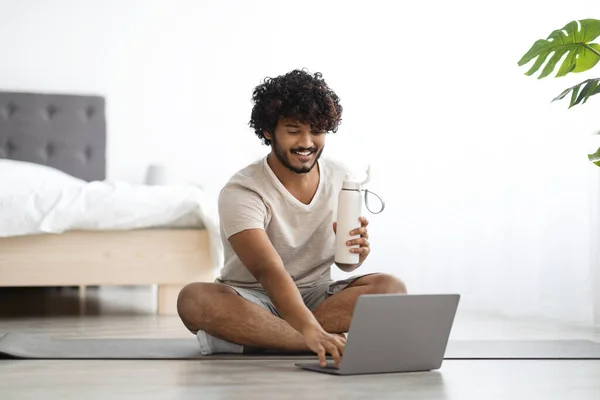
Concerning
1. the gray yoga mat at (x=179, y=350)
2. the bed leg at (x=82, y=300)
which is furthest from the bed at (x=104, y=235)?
the gray yoga mat at (x=179, y=350)

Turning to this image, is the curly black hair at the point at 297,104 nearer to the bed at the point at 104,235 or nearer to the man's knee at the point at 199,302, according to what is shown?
the man's knee at the point at 199,302

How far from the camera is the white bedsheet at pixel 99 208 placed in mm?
3527

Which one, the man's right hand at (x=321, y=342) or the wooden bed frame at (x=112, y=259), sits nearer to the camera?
the man's right hand at (x=321, y=342)

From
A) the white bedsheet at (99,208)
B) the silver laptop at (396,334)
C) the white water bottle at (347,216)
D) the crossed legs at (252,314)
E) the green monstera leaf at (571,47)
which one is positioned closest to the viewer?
the silver laptop at (396,334)

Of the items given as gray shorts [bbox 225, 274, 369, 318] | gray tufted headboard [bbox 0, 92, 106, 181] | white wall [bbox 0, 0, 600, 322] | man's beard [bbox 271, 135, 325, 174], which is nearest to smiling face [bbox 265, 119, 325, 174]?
man's beard [bbox 271, 135, 325, 174]

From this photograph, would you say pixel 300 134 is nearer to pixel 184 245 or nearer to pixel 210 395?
pixel 210 395

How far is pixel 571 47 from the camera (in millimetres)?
2828

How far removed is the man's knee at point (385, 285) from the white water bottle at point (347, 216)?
0.59 ft

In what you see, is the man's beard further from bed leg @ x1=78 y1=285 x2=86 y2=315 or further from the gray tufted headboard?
the gray tufted headboard

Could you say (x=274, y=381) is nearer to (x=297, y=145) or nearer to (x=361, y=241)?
(x=361, y=241)

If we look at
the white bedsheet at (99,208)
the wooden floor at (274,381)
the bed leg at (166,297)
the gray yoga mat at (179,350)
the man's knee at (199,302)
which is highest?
the white bedsheet at (99,208)

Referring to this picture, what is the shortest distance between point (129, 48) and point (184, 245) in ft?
6.52

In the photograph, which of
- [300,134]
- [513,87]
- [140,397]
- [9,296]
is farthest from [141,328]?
[513,87]

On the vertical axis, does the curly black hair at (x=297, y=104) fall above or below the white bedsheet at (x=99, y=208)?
above
